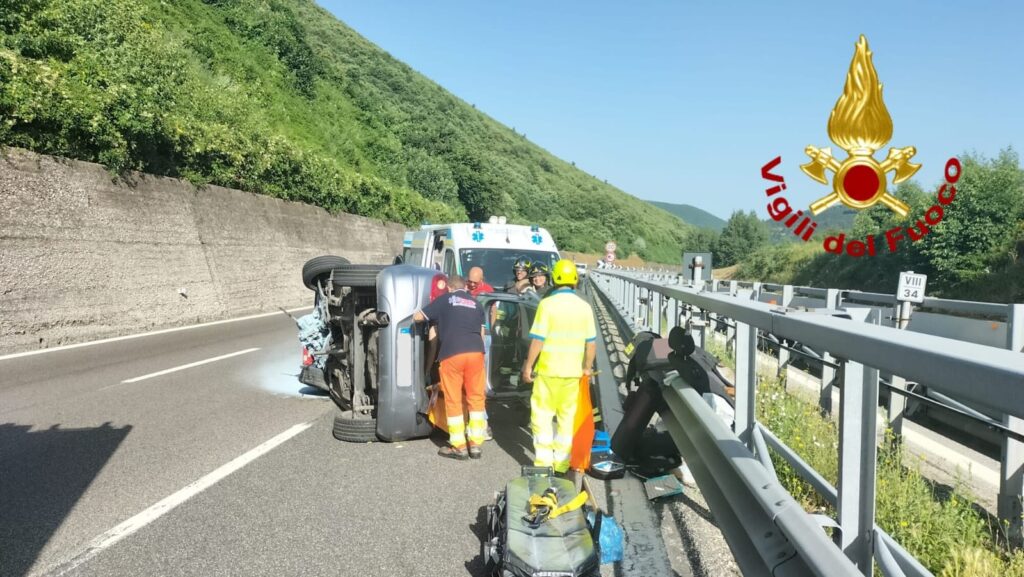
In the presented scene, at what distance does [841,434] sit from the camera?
221 centimetres

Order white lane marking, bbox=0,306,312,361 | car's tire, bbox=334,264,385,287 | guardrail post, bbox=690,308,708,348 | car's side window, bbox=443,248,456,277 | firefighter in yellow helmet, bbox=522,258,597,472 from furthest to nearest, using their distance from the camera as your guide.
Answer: car's side window, bbox=443,248,456,277 → white lane marking, bbox=0,306,312,361 → car's tire, bbox=334,264,385,287 → guardrail post, bbox=690,308,708,348 → firefighter in yellow helmet, bbox=522,258,597,472

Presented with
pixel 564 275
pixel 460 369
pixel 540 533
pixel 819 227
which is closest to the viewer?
pixel 540 533

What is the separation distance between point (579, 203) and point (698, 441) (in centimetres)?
11017

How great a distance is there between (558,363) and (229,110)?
2325cm

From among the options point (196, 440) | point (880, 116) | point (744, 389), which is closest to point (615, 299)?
point (880, 116)

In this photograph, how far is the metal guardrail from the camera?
1.39 meters

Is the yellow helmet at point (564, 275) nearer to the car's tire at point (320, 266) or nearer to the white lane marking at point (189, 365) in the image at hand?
the car's tire at point (320, 266)

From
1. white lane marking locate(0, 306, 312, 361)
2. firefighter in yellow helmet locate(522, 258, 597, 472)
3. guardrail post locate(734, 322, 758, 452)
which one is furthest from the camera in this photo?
white lane marking locate(0, 306, 312, 361)

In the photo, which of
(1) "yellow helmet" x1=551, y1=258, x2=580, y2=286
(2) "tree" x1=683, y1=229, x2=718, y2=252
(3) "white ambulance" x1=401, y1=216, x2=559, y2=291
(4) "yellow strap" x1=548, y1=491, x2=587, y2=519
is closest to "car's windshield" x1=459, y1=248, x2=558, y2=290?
(3) "white ambulance" x1=401, y1=216, x2=559, y2=291

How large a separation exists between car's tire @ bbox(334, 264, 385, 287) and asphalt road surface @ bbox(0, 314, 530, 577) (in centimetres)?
150

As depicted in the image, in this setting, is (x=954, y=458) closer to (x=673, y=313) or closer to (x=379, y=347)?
(x=673, y=313)

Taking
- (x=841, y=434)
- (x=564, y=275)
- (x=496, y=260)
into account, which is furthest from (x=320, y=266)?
(x=841, y=434)

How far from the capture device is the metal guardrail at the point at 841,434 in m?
1.39

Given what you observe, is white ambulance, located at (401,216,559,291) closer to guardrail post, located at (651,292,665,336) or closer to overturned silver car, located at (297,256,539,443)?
guardrail post, located at (651,292,665,336)
